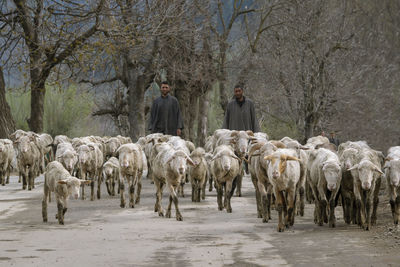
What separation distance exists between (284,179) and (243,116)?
704 centimetres

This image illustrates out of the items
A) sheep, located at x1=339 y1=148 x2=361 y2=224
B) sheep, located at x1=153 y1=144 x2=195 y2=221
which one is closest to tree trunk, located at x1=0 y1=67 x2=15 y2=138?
sheep, located at x1=153 y1=144 x2=195 y2=221

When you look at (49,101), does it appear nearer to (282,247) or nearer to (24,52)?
(24,52)

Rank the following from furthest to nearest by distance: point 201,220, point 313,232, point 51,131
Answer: point 51,131, point 201,220, point 313,232

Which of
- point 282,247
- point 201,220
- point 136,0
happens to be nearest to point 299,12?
point 136,0

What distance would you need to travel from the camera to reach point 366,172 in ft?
37.1

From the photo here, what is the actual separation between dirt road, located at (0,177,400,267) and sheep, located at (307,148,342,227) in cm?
26

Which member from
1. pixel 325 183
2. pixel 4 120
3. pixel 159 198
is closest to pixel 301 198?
pixel 325 183

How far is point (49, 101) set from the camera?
3919cm

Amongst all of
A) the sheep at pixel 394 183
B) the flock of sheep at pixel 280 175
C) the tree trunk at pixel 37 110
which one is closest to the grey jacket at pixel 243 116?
the flock of sheep at pixel 280 175

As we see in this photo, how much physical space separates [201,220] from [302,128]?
60.6 feet

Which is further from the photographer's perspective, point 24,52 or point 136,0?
point 136,0

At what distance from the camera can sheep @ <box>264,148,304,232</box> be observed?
11.4m

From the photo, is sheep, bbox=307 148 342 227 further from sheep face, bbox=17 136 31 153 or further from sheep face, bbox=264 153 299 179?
sheep face, bbox=17 136 31 153

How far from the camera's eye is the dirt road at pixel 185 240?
28.4ft
